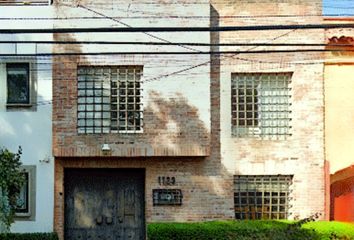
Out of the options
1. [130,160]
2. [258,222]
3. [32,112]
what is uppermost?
[32,112]

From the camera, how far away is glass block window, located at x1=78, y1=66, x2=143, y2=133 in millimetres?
18875

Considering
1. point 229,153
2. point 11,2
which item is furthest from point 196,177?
point 11,2

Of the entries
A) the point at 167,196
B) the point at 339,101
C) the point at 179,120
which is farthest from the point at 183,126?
the point at 339,101

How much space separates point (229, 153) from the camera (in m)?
19.1

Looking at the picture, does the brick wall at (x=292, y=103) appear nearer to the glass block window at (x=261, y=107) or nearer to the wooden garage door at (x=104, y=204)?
the glass block window at (x=261, y=107)

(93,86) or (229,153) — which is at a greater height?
(93,86)

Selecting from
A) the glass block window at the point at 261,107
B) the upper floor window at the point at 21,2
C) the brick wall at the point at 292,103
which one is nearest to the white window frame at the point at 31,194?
the upper floor window at the point at 21,2

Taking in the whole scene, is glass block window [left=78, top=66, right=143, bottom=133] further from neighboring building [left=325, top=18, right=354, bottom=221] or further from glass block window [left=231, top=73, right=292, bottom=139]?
neighboring building [left=325, top=18, right=354, bottom=221]

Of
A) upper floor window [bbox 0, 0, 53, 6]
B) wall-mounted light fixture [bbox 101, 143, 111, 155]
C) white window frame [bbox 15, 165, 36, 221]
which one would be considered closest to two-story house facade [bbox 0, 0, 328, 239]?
wall-mounted light fixture [bbox 101, 143, 111, 155]

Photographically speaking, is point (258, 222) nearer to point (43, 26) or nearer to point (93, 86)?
point (93, 86)

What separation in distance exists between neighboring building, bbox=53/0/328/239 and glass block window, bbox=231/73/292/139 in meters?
0.02

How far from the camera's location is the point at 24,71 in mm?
18938

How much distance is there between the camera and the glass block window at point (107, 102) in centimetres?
1888

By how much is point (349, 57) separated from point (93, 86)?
6284 mm
